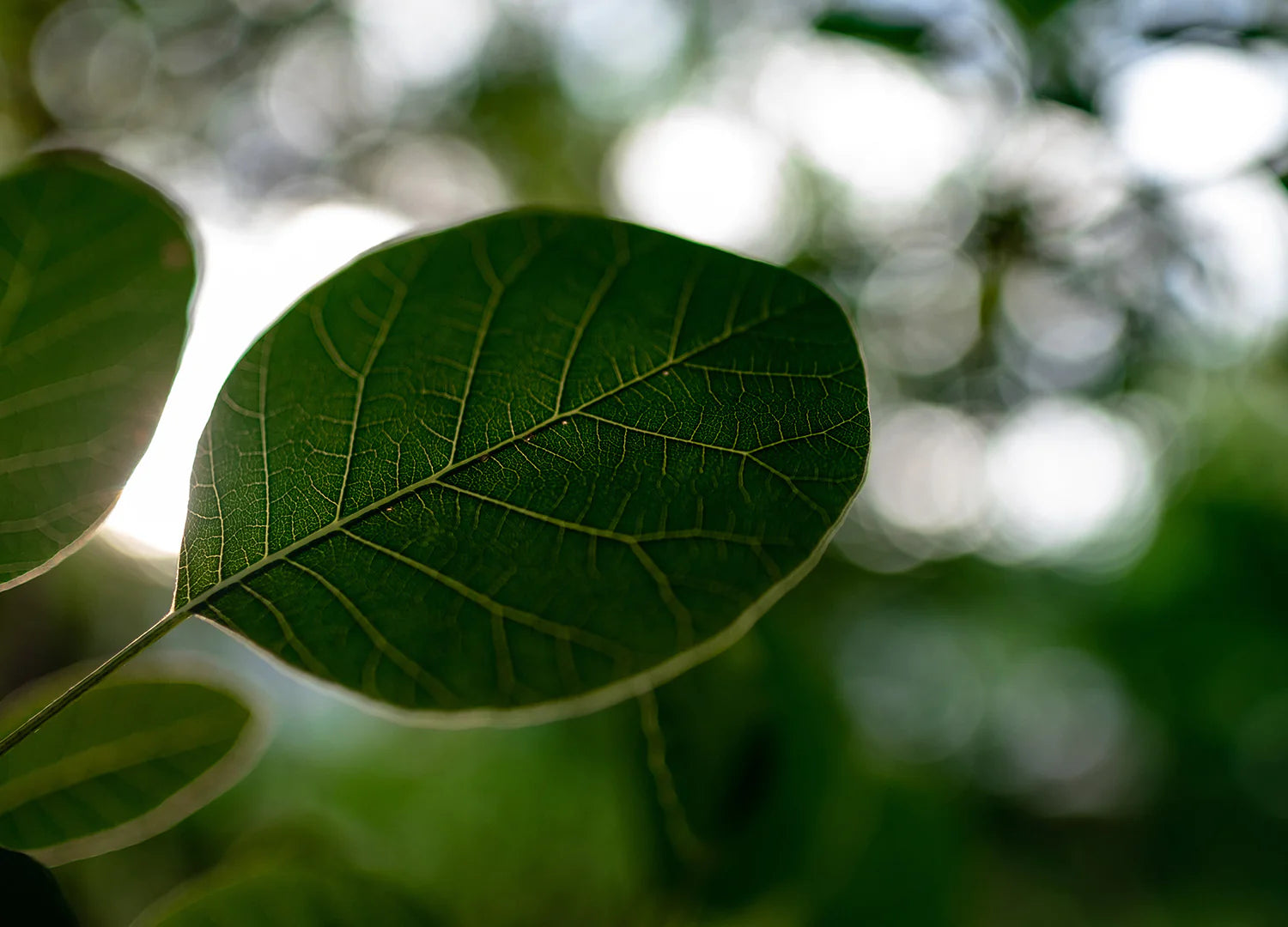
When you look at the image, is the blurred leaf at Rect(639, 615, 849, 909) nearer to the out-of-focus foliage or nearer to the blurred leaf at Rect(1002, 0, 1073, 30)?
the out-of-focus foliage

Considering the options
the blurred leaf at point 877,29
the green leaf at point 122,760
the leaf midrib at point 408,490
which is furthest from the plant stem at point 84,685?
the blurred leaf at point 877,29

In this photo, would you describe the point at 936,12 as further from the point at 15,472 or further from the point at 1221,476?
the point at 1221,476

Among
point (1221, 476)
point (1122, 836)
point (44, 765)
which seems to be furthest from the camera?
point (1122, 836)

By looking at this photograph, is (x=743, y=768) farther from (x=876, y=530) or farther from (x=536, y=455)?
(x=876, y=530)

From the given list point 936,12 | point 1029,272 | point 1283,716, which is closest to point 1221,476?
point 1283,716

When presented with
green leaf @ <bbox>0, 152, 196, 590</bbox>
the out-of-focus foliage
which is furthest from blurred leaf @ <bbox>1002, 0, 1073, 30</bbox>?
green leaf @ <bbox>0, 152, 196, 590</bbox>
